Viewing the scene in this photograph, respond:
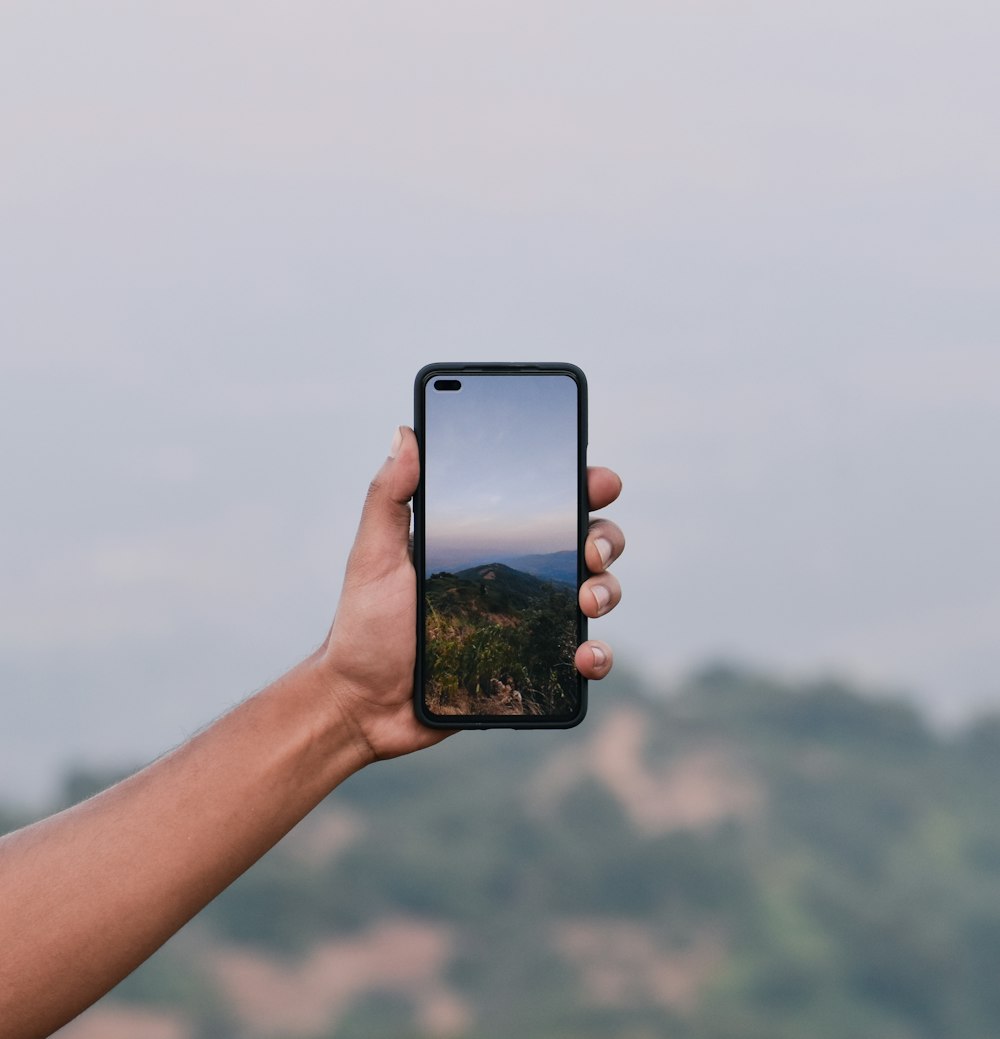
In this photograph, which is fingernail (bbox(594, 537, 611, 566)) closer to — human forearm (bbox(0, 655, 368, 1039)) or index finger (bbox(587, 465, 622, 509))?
index finger (bbox(587, 465, 622, 509))

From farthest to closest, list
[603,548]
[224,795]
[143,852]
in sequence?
[603,548] → [224,795] → [143,852]

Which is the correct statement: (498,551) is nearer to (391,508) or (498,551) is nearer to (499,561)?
(499,561)

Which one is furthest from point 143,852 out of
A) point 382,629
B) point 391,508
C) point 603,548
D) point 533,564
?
point 603,548

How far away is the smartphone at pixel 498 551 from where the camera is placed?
116 inches

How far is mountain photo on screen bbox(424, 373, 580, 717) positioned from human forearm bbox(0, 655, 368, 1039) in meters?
0.41

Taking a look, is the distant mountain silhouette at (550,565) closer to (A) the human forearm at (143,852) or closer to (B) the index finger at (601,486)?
(B) the index finger at (601,486)

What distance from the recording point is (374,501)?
299 cm

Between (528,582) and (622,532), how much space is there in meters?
0.29

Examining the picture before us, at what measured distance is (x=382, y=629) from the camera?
9.89ft

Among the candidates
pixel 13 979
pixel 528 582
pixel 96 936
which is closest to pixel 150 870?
pixel 96 936

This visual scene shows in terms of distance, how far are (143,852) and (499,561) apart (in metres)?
1.11

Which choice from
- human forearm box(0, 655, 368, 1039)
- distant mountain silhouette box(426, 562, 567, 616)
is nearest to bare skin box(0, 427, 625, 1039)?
human forearm box(0, 655, 368, 1039)

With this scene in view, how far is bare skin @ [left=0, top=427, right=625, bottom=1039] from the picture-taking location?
245 cm

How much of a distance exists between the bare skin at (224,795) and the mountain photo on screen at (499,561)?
0.08 meters
